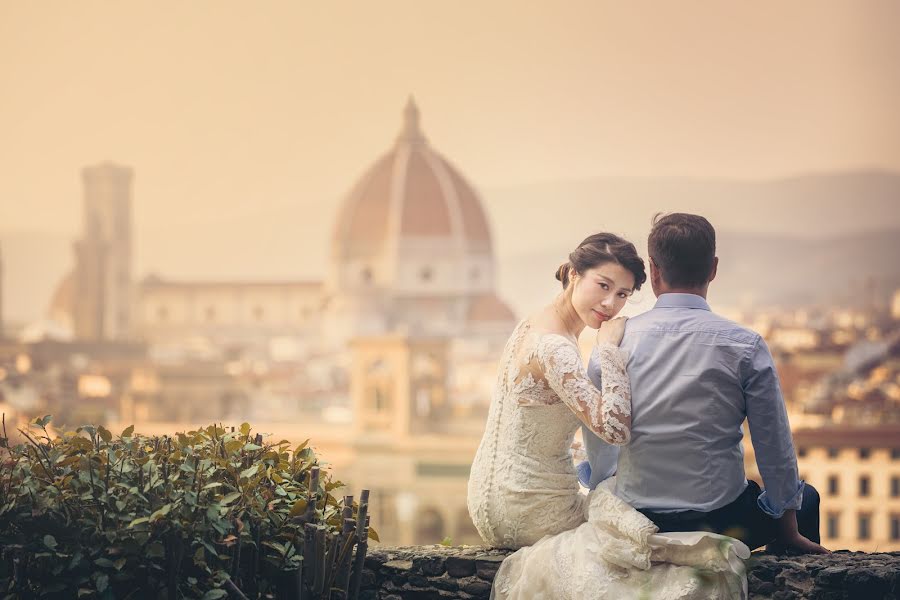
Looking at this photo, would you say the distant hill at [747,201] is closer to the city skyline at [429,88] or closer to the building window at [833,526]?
the city skyline at [429,88]

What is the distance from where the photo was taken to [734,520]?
79.7 inches

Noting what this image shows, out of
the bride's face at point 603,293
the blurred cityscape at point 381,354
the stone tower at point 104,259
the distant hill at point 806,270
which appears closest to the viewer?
the bride's face at point 603,293

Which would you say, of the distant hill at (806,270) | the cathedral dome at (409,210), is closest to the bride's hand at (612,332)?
the distant hill at (806,270)

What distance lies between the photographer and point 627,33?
42.3 m

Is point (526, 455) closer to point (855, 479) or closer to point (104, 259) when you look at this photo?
point (855, 479)

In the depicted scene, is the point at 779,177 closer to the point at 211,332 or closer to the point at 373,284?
the point at 373,284

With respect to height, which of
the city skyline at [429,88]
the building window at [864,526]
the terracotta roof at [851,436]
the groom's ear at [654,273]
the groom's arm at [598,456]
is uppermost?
the city skyline at [429,88]

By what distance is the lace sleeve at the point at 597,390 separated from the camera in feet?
6.53

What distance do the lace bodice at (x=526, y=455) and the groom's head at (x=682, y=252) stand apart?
176mm

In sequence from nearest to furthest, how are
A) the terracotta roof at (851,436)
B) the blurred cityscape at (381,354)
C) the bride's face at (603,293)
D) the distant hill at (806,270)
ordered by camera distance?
1. the bride's face at (603,293)
2. the terracotta roof at (851,436)
3. the blurred cityscape at (381,354)
4. the distant hill at (806,270)

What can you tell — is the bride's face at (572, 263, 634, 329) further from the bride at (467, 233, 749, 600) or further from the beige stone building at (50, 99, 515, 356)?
the beige stone building at (50, 99, 515, 356)

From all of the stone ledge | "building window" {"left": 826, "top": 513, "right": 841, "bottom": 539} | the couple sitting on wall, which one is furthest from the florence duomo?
the couple sitting on wall

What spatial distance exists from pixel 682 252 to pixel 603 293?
0.15 metres

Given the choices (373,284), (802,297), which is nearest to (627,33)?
(802,297)
